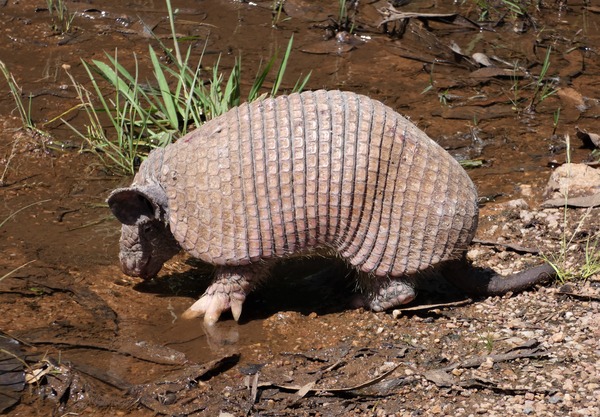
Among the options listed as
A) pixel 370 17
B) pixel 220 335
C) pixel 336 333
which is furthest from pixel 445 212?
pixel 370 17

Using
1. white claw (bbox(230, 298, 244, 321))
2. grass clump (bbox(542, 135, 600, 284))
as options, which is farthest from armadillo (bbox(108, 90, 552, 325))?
grass clump (bbox(542, 135, 600, 284))

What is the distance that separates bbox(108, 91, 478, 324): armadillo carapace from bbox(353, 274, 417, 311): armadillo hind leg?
11 millimetres

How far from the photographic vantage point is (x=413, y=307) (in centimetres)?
619

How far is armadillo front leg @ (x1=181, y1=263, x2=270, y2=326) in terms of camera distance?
19.9ft

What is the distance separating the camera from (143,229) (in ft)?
20.3

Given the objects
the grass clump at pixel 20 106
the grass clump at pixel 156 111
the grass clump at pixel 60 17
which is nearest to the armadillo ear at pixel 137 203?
the grass clump at pixel 156 111

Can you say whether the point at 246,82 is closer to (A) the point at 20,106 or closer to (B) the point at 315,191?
(A) the point at 20,106

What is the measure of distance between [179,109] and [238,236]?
97.2 inches

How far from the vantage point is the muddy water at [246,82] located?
237 inches

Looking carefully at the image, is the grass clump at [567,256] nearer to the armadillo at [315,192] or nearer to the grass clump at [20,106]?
the armadillo at [315,192]

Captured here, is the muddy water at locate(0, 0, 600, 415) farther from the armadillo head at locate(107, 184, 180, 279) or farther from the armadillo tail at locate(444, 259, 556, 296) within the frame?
the armadillo tail at locate(444, 259, 556, 296)

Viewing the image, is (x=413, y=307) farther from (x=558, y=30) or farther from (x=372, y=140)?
(x=558, y=30)

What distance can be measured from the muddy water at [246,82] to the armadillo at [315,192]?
0.62 metres

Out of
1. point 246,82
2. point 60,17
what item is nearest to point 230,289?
point 246,82
